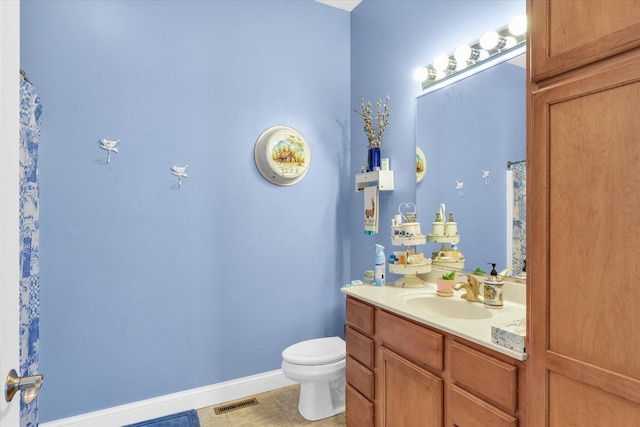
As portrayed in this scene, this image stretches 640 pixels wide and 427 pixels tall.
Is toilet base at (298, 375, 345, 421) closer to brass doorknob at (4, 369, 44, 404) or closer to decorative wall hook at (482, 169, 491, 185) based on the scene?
decorative wall hook at (482, 169, 491, 185)

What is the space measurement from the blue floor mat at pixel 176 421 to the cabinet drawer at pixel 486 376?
5.54ft

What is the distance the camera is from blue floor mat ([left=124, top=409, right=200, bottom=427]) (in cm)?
207

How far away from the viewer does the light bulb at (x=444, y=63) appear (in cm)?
191

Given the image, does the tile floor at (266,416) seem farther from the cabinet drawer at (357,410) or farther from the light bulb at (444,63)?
the light bulb at (444,63)

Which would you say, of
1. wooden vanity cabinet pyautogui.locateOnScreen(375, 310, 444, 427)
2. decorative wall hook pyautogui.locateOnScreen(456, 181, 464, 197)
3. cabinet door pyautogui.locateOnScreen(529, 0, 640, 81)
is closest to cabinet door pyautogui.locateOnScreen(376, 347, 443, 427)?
wooden vanity cabinet pyautogui.locateOnScreen(375, 310, 444, 427)

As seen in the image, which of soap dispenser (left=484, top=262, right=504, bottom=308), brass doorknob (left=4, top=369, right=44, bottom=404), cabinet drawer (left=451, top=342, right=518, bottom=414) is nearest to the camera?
brass doorknob (left=4, top=369, right=44, bottom=404)

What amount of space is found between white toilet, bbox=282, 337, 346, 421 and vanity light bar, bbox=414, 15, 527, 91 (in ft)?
5.92

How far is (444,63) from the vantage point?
193 cm

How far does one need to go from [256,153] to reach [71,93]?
1.14 m

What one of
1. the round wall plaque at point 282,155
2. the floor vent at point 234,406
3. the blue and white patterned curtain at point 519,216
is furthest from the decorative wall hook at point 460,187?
the floor vent at point 234,406

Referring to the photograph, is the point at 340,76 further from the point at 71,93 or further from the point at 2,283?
the point at 2,283

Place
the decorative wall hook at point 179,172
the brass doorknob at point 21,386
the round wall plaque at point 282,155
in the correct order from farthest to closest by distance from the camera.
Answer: the round wall plaque at point 282,155 < the decorative wall hook at point 179,172 < the brass doorknob at point 21,386

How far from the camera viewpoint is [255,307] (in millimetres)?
2477

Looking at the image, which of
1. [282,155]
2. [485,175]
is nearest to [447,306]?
[485,175]
